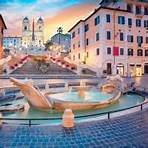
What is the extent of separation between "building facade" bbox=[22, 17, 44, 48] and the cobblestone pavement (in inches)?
5583

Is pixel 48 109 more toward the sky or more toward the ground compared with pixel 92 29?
more toward the ground

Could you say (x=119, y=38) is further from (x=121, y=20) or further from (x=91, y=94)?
(x=91, y=94)

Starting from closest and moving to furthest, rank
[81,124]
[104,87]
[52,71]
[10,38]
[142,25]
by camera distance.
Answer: [81,124], [104,87], [52,71], [142,25], [10,38]

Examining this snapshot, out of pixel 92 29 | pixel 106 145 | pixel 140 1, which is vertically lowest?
pixel 106 145

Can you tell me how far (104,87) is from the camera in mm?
21203

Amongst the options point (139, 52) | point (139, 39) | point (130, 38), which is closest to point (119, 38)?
point (130, 38)

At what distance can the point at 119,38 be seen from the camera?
50125 mm

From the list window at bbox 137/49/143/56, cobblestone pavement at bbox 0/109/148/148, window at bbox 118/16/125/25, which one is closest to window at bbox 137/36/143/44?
window at bbox 137/49/143/56

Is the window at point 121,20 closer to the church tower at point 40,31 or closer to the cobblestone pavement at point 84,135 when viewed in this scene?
the cobblestone pavement at point 84,135

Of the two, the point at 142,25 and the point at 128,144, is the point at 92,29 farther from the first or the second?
the point at 128,144

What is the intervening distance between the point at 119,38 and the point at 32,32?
109017mm

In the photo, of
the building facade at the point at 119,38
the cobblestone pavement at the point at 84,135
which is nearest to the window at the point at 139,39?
the building facade at the point at 119,38

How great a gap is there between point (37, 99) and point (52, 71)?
31807 millimetres

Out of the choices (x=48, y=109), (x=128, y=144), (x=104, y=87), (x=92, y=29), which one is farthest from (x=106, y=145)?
(x=92, y=29)
